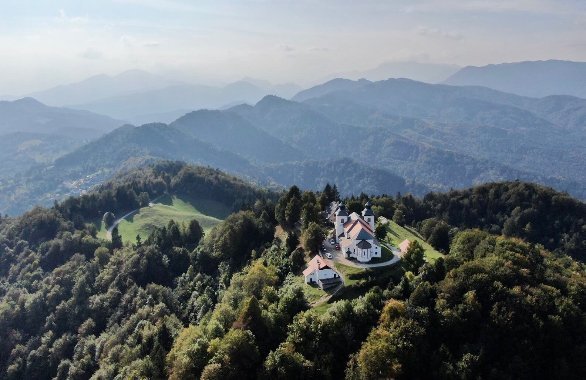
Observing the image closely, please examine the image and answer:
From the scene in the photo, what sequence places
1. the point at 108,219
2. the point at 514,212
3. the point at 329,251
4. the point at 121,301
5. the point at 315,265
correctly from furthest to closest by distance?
1. the point at 108,219
2. the point at 514,212
3. the point at 121,301
4. the point at 329,251
5. the point at 315,265

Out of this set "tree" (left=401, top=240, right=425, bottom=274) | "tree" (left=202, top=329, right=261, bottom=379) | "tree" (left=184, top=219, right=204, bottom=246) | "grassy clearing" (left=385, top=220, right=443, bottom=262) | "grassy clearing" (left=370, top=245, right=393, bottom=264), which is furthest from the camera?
"tree" (left=184, top=219, right=204, bottom=246)

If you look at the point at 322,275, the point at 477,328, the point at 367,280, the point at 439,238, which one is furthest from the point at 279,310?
the point at 439,238

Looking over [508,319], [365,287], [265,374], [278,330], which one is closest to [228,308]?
[278,330]

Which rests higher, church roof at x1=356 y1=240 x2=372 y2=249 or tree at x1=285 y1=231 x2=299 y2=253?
church roof at x1=356 y1=240 x2=372 y2=249

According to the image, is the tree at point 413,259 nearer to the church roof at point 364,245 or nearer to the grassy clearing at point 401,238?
the church roof at point 364,245

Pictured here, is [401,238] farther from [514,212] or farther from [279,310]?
[514,212]

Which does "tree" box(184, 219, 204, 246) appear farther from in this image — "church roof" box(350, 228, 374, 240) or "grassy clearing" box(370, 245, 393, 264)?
"grassy clearing" box(370, 245, 393, 264)

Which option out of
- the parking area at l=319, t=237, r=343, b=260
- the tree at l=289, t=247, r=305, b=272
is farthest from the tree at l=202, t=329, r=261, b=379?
the parking area at l=319, t=237, r=343, b=260
